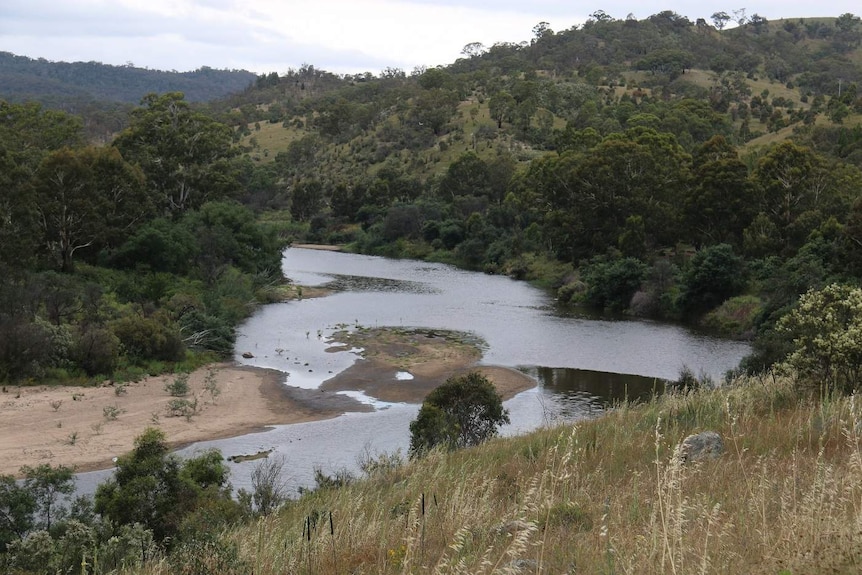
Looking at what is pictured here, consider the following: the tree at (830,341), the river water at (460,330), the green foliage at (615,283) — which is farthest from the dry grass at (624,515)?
the green foliage at (615,283)

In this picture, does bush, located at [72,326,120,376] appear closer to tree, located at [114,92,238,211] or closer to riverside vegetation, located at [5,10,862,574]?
riverside vegetation, located at [5,10,862,574]

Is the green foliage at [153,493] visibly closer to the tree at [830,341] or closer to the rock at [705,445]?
the rock at [705,445]

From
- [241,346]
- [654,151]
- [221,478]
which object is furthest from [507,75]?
[221,478]

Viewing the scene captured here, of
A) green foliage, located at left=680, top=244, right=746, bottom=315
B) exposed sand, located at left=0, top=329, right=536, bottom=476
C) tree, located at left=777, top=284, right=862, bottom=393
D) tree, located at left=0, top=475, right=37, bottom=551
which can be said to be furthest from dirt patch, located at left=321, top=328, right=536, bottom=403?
tree, located at left=777, top=284, right=862, bottom=393

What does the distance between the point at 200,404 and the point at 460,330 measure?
718 inches

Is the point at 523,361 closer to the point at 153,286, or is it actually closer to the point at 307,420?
the point at 307,420

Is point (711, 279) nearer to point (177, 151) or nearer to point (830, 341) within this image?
point (830, 341)

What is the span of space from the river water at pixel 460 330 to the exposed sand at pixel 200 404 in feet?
3.19

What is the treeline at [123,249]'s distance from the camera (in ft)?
104

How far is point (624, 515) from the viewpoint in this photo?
5.79 metres

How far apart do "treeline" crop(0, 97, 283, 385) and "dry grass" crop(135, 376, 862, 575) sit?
80.1 ft

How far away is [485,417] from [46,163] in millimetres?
31896

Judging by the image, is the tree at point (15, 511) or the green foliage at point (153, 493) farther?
the green foliage at point (153, 493)

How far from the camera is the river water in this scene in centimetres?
2456
